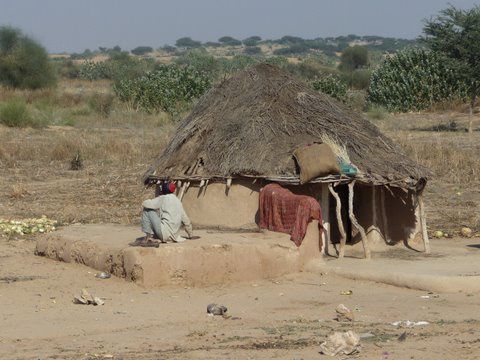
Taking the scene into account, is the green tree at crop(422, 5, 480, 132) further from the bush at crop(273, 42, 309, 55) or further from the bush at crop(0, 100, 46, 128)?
the bush at crop(273, 42, 309, 55)

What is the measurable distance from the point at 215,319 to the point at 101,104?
80.0 ft

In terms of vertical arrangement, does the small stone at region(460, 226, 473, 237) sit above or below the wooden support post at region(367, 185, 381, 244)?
below

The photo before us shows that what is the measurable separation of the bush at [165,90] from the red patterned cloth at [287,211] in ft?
65.8

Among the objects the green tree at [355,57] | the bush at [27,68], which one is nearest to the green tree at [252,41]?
the green tree at [355,57]

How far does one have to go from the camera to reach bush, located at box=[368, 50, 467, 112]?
119ft

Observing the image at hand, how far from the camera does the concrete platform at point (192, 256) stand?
12219 mm

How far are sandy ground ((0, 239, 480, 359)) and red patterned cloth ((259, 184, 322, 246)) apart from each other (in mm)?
651

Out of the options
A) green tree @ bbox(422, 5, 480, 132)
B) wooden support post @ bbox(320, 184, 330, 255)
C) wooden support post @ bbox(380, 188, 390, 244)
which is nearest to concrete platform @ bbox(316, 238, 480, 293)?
wooden support post @ bbox(380, 188, 390, 244)

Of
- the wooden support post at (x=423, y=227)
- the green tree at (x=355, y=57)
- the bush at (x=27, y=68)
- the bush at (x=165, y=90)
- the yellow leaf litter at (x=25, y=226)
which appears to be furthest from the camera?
the green tree at (x=355, y=57)

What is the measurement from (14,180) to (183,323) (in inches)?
455

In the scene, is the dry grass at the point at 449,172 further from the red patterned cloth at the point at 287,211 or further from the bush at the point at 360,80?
the bush at the point at 360,80

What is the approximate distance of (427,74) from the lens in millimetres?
36719

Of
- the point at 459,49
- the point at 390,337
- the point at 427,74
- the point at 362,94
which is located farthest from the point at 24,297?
the point at 362,94

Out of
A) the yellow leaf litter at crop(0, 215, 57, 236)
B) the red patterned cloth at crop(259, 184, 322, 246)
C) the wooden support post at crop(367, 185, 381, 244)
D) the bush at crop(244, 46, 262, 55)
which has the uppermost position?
the red patterned cloth at crop(259, 184, 322, 246)
